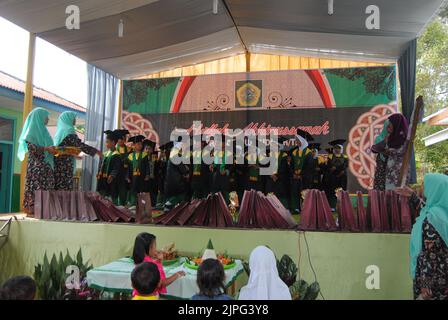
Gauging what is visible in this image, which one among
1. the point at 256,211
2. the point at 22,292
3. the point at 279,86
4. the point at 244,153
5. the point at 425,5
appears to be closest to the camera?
the point at 22,292

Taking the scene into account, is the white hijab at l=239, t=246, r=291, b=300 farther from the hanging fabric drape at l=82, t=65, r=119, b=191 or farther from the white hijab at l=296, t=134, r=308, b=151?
the hanging fabric drape at l=82, t=65, r=119, b=191

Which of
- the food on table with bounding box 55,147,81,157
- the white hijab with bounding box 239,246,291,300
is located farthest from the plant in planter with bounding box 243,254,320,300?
the food on table with bounding box 55,147,81,157

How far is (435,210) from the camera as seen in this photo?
90.2 inches

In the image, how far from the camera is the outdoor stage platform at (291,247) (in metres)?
2.91

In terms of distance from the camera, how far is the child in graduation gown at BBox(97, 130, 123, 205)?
5.32 meters

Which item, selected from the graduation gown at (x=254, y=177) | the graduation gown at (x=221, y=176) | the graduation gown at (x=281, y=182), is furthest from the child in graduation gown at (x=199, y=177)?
the graduation gown at (x=281, y=182)

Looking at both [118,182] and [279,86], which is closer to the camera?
[118,182]

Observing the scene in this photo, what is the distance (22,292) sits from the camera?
5.53 feet

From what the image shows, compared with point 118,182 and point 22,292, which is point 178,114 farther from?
point 22,292

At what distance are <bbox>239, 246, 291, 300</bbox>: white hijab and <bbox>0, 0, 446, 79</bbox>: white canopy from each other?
375 centimetres

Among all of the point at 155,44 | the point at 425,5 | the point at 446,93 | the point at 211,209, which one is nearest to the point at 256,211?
the point at 211,209

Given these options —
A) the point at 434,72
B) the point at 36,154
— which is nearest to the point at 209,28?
the point at 36,154

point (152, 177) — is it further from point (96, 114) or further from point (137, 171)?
point (96, 114)
